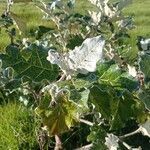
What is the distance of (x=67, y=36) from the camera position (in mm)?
2592

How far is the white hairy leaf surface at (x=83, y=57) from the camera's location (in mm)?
1360

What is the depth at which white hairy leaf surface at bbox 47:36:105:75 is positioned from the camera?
136 cm

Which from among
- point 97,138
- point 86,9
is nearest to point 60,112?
point 97,138

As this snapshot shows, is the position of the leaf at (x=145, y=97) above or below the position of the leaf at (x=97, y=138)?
above

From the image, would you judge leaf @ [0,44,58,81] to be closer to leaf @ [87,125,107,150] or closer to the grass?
leaf @ [87,125,107,150]

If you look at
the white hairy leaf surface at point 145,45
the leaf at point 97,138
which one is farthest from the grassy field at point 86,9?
the white hairy leaf surface at point 145,45

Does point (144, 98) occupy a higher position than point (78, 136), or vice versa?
point (144, 98)

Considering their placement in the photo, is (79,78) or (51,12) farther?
(51,12)

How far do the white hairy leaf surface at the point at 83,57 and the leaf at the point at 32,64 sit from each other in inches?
3.1

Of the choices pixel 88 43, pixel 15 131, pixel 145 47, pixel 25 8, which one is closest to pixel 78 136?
pixel 15 131

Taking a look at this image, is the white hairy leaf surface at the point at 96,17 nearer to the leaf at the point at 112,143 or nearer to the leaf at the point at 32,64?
the leaf at the point at 112,143

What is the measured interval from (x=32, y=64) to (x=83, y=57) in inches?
7.7

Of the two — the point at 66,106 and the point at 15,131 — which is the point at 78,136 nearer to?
the point at 15,131

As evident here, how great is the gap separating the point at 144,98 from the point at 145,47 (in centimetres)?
45
